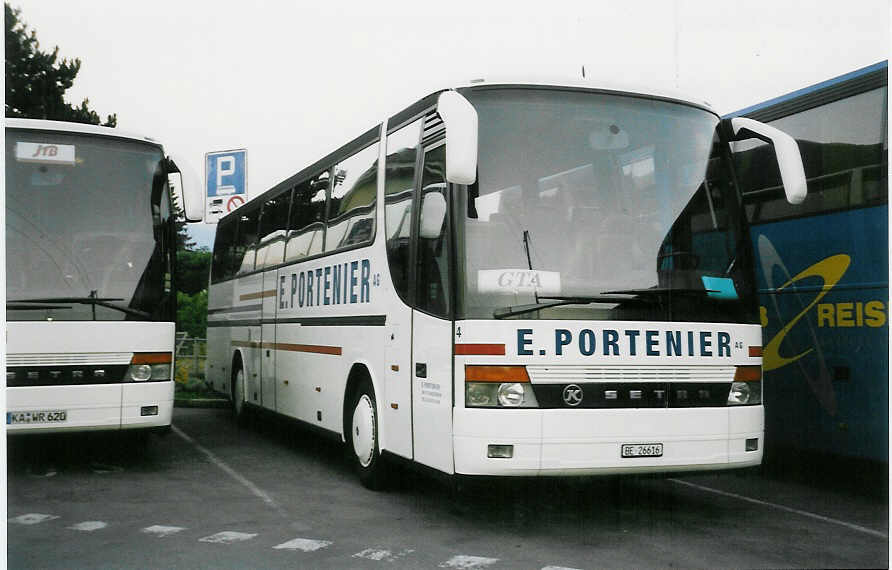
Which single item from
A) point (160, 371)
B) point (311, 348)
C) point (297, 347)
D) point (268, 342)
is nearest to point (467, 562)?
point (160, 371)

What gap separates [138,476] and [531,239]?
4.91 m

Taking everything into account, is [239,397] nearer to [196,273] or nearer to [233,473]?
[233,473]

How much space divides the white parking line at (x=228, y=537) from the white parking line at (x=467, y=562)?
151cm

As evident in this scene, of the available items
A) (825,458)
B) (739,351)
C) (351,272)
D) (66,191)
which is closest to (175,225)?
(66,191)

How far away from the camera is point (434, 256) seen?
24.8 ft

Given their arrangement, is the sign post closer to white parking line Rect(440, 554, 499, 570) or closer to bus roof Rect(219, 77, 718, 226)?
bus roof Rect(219, 77, 718, 226)

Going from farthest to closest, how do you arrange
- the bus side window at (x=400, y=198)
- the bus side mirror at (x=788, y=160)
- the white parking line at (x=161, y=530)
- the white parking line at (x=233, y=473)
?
the white parking line at (x=233, y=473), the bus side window at (x=400, y=198), the bus side mirror at (x=788, y=160), the white parking line at (x=161, y=530)

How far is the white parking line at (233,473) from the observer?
339 inches

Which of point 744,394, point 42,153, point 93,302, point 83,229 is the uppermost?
point 42,153

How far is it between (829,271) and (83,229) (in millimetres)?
6617

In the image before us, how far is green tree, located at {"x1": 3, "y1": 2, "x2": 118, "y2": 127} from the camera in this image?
24.4 feet

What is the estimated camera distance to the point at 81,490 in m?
8.98

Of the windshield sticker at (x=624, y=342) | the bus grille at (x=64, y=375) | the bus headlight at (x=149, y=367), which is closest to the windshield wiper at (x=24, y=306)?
the bus grille at (x=64, y=375)

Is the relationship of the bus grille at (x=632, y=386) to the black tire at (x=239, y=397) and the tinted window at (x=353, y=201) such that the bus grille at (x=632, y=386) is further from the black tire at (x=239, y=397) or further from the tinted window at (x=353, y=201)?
the black tire at (x=239, y=397)
